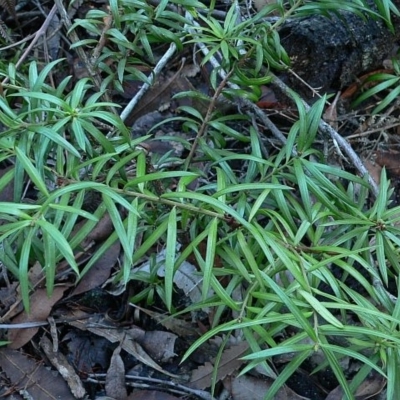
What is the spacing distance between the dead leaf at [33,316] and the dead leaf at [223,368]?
572mm

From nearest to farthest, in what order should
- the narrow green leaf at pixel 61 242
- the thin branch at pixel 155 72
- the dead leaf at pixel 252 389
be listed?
the narrow green leaf at pixel 61 242 → the dead leaf at pixel 252 389 → the thin branch at pixel 155 72

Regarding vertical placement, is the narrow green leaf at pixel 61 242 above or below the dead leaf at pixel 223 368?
above

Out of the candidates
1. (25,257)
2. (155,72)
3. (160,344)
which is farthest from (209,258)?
(155,72)

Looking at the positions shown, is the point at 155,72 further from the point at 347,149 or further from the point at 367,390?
the point at 367,390

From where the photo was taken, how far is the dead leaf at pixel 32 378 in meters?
2.06

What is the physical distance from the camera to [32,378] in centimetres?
209

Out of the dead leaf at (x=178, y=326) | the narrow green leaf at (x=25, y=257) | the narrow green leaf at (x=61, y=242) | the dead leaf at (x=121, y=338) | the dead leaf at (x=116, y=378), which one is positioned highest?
the narrow green leaf at (x=61, y=242)

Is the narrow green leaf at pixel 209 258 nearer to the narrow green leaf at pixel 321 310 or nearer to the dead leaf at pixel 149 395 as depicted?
the narrow green leaf at pixel 321 310

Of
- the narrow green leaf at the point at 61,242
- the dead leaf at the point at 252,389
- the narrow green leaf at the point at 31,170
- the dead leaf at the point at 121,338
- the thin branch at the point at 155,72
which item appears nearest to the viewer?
the narrow green leaf at the point at 61,242

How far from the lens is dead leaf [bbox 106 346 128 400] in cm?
209

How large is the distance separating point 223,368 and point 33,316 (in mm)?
703

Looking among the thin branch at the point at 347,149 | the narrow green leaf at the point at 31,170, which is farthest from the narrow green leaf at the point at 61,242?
the thin branch at the point at 347,149

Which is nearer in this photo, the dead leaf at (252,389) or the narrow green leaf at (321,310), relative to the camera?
the narrow green leaf at (321,310)

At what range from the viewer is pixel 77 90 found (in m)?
1.60
